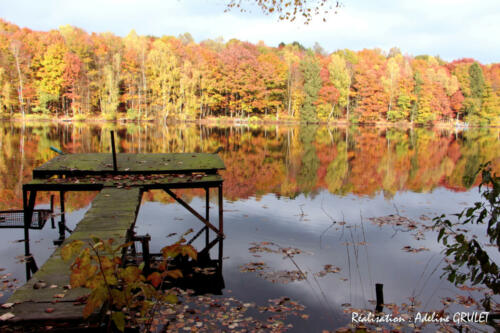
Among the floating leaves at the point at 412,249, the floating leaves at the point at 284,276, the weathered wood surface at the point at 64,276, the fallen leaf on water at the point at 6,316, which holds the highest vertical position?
the weathered wood surface at the point at 64,276

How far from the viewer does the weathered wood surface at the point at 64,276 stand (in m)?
4.14

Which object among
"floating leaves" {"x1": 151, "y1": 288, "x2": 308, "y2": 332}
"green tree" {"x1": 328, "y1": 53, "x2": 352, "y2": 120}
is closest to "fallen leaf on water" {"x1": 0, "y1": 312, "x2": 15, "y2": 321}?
"floating leaves" {"x1": 151, "y1": 288, "x2": 308, "y2": 332}

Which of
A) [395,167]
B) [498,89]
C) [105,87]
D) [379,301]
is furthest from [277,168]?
[498,89]

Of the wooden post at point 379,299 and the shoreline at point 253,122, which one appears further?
the shoreline at point 253,122

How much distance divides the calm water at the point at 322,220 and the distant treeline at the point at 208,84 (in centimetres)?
3534

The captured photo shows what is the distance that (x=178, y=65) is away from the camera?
66500mm

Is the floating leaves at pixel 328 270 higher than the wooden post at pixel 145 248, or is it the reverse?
the wooden post at pixel 145 248

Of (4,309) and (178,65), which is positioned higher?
(178,65)

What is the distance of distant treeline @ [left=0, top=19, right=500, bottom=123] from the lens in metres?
60.5

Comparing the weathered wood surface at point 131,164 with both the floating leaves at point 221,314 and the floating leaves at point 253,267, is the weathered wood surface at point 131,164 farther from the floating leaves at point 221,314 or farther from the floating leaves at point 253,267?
the floating leaves at point 221,314

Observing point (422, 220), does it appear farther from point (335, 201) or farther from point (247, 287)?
point (247, 287)

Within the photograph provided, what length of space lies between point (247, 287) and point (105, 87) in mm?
56855

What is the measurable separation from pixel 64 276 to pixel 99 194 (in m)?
3.83

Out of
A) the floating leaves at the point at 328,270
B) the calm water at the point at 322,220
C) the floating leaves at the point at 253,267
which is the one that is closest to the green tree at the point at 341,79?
the calm water at the point at 322,220
